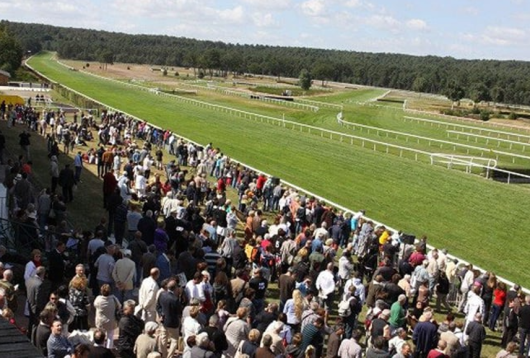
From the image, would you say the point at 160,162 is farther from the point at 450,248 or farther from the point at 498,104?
the point at 498,104

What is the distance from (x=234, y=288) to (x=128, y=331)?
93.9 inches

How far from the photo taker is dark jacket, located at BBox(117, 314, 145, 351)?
8.56 meters

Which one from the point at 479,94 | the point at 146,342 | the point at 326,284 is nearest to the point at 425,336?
the point at 326,284

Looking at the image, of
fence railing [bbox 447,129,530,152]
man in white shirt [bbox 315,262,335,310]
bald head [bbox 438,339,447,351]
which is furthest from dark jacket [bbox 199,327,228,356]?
fence railing [bbox 447,129,530,152]

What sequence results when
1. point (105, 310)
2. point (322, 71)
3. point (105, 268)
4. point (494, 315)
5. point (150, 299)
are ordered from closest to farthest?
point (105, 310), point (150, 299), point (105, 268), point (494, 315), point (322, 71)

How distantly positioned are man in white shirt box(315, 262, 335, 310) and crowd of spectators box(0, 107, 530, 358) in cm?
2

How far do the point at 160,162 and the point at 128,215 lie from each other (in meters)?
12.6

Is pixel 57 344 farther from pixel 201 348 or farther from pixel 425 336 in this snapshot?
pixel 425 336

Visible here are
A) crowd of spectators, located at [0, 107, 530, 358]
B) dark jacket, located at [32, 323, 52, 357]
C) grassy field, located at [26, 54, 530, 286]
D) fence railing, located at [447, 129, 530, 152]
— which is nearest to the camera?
dark jacket, located at [32, 323, 52, 357]

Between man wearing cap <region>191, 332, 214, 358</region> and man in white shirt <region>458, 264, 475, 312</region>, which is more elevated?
man wearing cap <region>191, 332, 214, 358</region>

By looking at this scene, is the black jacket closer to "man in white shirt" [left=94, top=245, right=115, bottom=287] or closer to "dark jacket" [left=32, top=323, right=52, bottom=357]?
"dark jacket" [left=32, top=323, right=52, bottom=357]

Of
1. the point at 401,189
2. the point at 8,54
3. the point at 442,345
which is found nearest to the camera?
the point at 442,345

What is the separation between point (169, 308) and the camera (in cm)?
943

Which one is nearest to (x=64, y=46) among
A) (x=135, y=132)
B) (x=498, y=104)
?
(x=498, y=104)
